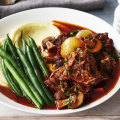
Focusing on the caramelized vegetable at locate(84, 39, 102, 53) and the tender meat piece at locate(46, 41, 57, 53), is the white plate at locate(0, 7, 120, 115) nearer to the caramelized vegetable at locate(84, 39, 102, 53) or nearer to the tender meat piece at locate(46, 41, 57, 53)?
the caramelized vegetable at locate(84, 39, 102, 53)

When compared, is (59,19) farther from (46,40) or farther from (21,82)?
(21,82)

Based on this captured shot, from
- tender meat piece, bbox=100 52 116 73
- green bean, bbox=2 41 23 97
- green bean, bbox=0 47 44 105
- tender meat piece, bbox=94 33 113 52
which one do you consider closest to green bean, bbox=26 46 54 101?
green bean, bbox=0 47 44 105

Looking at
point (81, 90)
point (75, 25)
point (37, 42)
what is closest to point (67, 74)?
point (81, 90)

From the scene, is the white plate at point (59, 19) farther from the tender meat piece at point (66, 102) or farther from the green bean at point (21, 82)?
the tender meat piece at point (66, 102)

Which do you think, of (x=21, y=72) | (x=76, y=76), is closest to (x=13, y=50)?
(x=21, y=72)

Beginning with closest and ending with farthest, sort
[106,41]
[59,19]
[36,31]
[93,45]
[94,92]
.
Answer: [94,92], [93,45], [106,41], [36,31], [59,19]

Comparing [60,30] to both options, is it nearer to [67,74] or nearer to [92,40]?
[92,40]

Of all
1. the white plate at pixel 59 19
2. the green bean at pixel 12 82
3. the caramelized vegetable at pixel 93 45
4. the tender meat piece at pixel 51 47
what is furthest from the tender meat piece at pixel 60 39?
the green bean at pixel 12 82

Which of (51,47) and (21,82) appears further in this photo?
(51,47)
